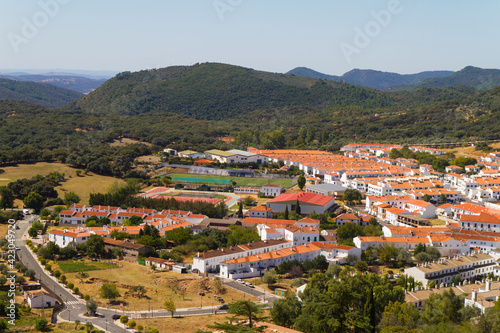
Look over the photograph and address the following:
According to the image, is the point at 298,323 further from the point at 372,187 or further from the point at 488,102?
the point at 488,102

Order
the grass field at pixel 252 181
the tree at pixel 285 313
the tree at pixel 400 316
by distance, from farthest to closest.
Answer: the grass field at pixel 252 181, the tree at pixel 285 313, the tree at pixel 400 316

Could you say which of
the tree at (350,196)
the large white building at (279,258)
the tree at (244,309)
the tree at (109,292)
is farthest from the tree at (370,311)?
the tree at (350,196)

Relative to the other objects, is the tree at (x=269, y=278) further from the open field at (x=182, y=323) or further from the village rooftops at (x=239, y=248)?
the open field at (x=182, y=323)

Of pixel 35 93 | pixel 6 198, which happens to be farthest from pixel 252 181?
pixel 35 93

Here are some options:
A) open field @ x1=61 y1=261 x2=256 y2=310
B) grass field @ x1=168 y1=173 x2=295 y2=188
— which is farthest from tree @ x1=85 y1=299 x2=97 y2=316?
grass field @ x1=168 y1=173 x2=295 y2=188

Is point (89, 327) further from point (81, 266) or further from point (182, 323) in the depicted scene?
point (81, 266)
